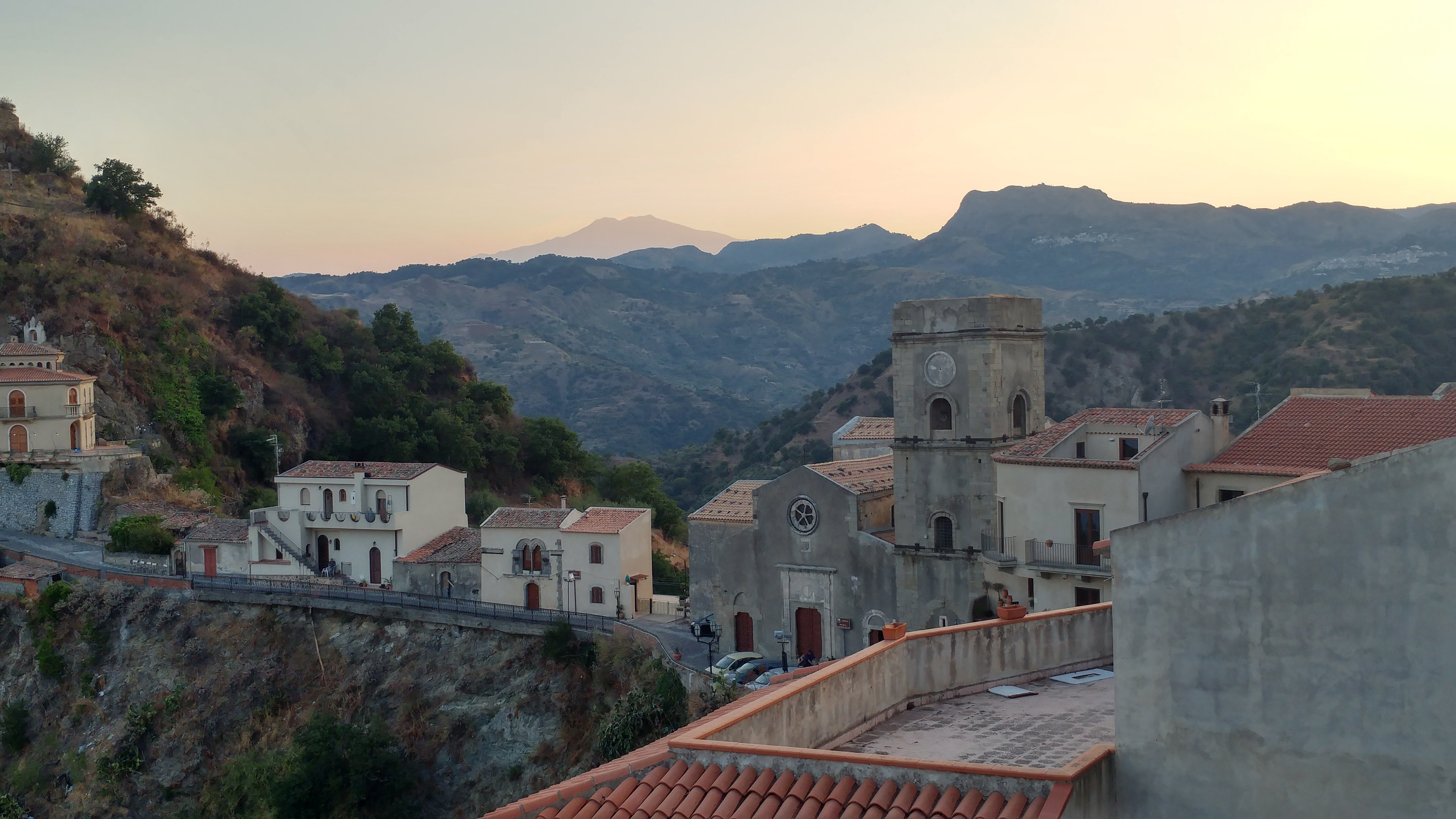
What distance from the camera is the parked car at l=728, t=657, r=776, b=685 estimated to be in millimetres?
33125

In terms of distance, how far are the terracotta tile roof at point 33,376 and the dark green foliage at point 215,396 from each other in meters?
9.39

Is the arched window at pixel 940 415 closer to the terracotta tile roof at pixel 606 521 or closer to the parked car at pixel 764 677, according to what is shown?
the parked car at pixel 764 677

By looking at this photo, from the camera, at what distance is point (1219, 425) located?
30.6 meters

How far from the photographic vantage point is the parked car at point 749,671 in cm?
3312

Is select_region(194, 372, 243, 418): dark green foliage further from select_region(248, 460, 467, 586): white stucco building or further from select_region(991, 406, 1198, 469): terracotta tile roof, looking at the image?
select_region(991, 406, 1198, 469): terracotta tile roof

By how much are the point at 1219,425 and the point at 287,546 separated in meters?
35.5

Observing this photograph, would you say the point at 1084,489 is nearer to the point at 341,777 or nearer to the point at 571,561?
the point at 571,561

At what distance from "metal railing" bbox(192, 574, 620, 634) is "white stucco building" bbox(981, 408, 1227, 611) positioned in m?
14.3

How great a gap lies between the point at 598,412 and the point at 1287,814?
17114 centimetres

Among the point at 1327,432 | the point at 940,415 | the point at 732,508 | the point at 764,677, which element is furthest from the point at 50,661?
the point at 1327,432

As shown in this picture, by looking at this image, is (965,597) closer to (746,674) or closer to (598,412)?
(746,674)

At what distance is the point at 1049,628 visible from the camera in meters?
13.0

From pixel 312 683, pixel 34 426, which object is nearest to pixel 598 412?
pixel 34 426

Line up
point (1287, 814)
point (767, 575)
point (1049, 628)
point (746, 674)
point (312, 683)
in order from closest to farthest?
point (1287, 814) → point (1049, 628) → point (746, 674) → point (767, 575) → point (312, 683)
